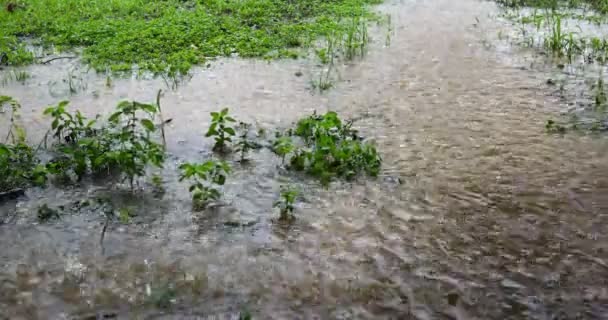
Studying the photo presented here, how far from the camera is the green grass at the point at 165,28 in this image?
8.09m

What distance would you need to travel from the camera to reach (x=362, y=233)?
4070 mm

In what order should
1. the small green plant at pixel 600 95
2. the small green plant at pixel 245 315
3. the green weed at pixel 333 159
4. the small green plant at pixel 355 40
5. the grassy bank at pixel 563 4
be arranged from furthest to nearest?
the grassy bank at pixel 563 4 → the small green plant at pixel 355 40 → the small green plant at pixel 600 95 → the green weed at pixel 333 159 → the small green plant at pixel 245 315

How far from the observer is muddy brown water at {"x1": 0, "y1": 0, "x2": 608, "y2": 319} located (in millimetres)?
3381

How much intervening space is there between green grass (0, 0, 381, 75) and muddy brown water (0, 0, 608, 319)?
5.61 feet

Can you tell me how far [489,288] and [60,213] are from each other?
303 centimetres

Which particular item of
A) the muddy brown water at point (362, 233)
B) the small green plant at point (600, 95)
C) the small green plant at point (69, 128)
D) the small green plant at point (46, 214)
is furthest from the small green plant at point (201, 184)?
the small green plant at point (600, 95)

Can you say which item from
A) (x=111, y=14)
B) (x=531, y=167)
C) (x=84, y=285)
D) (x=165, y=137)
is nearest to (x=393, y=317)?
(x=84, y=285)

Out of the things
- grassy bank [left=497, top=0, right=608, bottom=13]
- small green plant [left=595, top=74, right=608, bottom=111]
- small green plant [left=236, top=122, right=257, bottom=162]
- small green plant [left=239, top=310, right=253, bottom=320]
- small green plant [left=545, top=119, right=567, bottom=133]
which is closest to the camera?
small green plant [left=239, top=310, right=253, bottom=320]

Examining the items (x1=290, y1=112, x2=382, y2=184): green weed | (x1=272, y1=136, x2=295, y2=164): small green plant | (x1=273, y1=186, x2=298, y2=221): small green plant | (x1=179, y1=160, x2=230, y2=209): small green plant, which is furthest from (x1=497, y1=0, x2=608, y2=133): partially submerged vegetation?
(x1=179, y1=160, x2=230, y2=209): small green plant

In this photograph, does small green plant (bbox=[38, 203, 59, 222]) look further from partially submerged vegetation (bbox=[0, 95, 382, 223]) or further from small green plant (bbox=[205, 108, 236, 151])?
small green plant (bbox=[205, 108, 236, 151])

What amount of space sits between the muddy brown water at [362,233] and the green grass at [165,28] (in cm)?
171

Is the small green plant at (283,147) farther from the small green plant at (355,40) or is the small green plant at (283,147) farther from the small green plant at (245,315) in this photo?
the small green plant at (355,40)

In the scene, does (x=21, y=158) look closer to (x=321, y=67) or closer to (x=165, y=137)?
(x=165, y=137)

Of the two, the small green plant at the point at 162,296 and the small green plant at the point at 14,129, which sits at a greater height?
the small green plant at the point at 14,129
